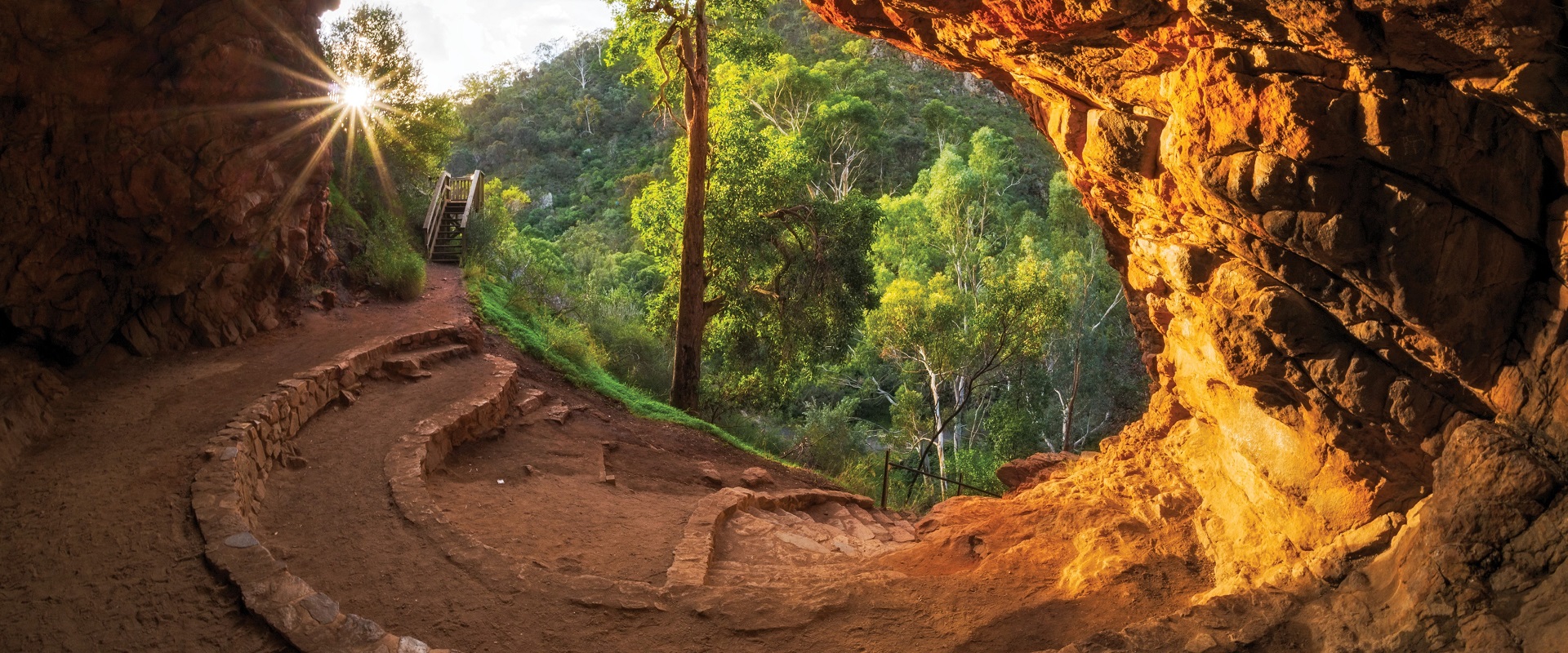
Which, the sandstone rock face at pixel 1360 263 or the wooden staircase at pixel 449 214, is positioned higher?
the sandstone rock face at pixel 1360 263

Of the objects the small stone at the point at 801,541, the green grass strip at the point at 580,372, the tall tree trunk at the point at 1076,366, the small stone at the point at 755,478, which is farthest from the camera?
the tall tree trunk at the point at 1076,366

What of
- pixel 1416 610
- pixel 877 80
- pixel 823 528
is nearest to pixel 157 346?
pixel 823 528

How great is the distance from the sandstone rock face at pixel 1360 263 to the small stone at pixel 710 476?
5.94m

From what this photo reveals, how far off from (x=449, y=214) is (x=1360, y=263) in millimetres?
18689

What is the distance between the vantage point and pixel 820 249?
635 inches

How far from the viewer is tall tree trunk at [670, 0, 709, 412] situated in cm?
1512

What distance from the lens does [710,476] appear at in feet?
36.9

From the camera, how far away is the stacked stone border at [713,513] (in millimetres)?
6932

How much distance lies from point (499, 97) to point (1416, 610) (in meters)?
50.7

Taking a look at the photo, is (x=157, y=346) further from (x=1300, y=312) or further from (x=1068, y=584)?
(x=1300, y=312)

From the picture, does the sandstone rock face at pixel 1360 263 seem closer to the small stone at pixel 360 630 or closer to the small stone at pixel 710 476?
the small stone at pixel 360 630

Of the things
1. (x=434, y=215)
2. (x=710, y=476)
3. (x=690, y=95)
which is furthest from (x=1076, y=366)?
(x=434, y=215)

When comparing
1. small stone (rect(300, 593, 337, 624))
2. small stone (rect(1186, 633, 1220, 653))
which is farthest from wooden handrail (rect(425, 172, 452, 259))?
small stone (rect(1186, 633, 1220, 653))

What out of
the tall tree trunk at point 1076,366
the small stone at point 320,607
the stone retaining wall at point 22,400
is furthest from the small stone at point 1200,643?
the tall tree trunk at point 1076,366
